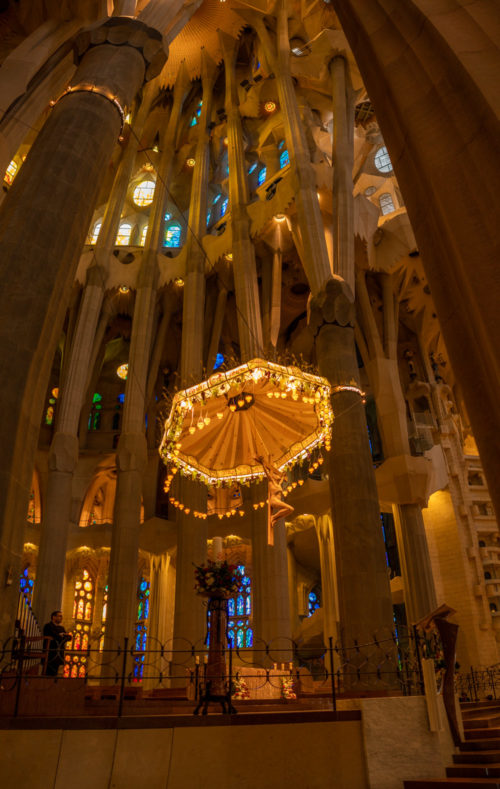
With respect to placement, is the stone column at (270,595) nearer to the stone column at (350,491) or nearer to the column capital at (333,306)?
the stone column at (350,491)

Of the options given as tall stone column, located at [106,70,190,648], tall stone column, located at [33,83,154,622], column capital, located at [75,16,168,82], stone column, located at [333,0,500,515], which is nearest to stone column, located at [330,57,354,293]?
tall stone column, located at [33,83,154,622]

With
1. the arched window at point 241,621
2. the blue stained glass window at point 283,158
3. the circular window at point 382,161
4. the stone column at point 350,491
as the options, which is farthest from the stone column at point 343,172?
the arched window at point 241,621

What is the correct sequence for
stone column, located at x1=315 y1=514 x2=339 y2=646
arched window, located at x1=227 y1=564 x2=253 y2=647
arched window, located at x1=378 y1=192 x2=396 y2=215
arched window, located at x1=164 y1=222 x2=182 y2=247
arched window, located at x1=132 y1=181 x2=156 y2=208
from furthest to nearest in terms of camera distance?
arched window, located at x1=132 y1=181 x2=156 y2=208 → arched window, located at x1=164 y1=222 x2=182 y2=247 → arched window, located at x1=378 y1=192 x2=396 y2=215 → arched window, located at x1=227 y1=564 x2=253 y2=647 → stone column, located at x1=315 y1=514 x2=339 y2=646

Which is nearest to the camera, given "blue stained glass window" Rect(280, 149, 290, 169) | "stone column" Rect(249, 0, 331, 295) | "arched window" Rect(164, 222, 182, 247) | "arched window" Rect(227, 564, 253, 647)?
"stone column" Rect(249, 0, 331, 295)

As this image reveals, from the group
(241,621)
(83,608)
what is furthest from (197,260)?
(83,608)

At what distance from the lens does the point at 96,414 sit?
2511cm

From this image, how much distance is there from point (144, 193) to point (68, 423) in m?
15.3

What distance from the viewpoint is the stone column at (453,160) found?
2365 millimetres

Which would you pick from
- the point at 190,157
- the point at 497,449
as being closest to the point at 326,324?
the point at 497,449

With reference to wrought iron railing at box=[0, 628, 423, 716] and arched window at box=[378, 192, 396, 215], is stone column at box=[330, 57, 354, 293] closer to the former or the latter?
arched window at box=[378, 192, 396, 215]

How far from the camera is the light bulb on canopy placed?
10.8 meters

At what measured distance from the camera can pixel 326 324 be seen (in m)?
13.1

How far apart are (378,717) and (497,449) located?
4.19m

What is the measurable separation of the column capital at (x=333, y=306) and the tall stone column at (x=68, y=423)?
24.2ft
